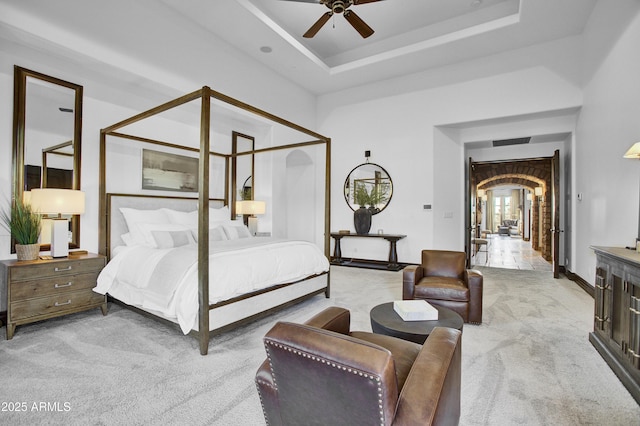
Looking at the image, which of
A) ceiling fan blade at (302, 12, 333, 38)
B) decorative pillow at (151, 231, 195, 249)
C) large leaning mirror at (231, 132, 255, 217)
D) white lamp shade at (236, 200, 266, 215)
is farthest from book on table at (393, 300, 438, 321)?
large leaning mirror at (231, 132, 255, 217)

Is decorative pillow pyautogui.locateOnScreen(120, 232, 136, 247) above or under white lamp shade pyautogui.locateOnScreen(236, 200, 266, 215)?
under

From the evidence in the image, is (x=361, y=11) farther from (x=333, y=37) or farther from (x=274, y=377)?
(x=274, y=377)

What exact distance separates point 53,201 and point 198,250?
1809 millimetres

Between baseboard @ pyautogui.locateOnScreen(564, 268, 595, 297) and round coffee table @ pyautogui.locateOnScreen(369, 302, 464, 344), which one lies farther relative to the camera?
baseboard @ pyautogui.locateOnScreen(564, 268, 595, 297)

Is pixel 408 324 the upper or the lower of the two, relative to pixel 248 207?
lower

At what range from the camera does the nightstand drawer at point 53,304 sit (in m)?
2.91

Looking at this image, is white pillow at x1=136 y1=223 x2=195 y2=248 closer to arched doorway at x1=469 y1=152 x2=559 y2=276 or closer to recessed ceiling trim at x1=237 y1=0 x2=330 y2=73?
recessed ceiling trim at x1=237 y1=0 x2=330 y2=73

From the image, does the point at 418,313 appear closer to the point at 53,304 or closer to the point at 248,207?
the point at 53,304

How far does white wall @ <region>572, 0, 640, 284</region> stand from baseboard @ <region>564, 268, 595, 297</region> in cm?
7

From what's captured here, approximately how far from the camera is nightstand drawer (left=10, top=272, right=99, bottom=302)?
2.91 m

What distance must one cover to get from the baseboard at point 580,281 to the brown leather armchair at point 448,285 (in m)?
2.26

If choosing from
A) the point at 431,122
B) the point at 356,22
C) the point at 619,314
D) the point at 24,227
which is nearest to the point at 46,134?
the point at 24,227

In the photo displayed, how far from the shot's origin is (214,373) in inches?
90.5

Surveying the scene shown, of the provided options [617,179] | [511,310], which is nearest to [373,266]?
[511,310]
